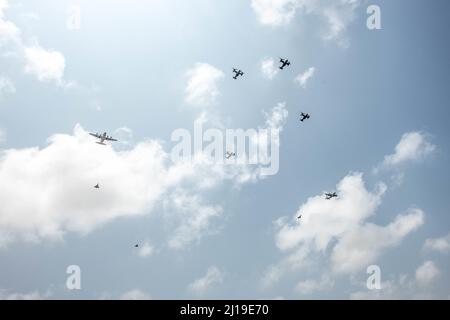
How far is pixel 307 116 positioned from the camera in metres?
78.9

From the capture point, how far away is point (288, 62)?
77.5 meters

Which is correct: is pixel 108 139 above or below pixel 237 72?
below
